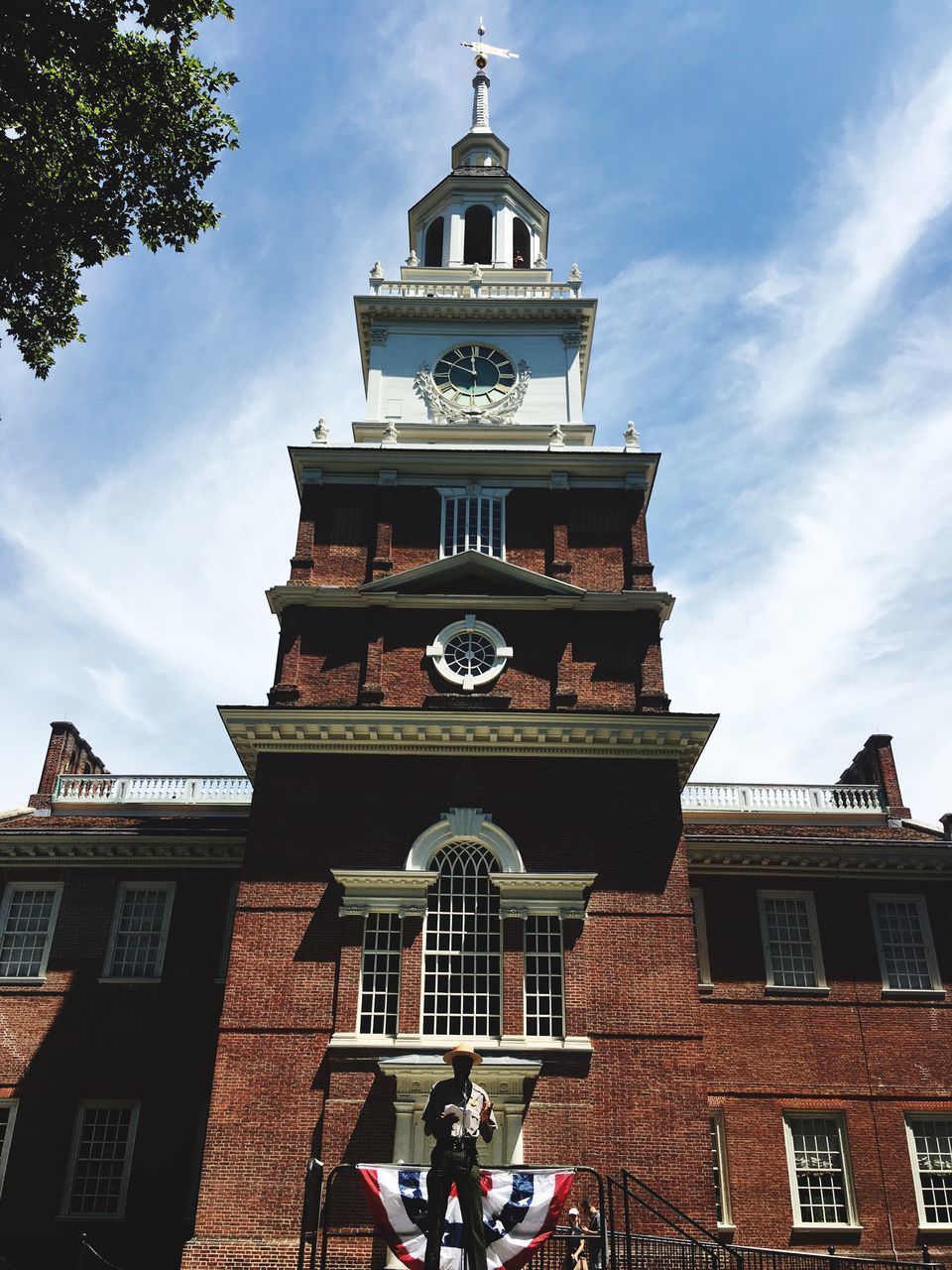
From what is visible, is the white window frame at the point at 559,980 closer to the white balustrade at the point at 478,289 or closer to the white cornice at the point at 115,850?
the white cornice at the point at 115,850

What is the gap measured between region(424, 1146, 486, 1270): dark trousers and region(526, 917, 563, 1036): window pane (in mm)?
9529

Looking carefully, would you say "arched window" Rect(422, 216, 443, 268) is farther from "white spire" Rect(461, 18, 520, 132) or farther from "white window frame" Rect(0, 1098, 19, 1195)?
"white window frame" Rect(0, 1098, 19, 1195)

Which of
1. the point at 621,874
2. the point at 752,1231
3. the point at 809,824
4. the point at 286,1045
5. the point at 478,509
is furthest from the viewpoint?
the point at 809,824

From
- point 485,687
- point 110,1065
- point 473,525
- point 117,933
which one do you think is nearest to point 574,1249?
point 485,687

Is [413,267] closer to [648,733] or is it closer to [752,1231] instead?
[648,733]

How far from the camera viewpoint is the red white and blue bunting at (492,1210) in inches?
433

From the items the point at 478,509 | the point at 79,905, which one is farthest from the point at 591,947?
the point at 79,905

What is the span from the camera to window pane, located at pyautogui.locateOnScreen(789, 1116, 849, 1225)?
21.7 meters

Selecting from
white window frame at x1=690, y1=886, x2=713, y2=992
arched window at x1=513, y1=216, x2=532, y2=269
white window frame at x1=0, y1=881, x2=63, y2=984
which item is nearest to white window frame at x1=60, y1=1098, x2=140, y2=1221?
white window frame at x1=0, y1=881, x2=63, y2=984

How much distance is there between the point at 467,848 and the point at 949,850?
11634mm

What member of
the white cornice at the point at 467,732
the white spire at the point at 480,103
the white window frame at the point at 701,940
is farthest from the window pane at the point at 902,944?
the white spire at the point at 480,103

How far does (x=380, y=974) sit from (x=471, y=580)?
25.9 feet

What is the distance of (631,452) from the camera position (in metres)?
24.0

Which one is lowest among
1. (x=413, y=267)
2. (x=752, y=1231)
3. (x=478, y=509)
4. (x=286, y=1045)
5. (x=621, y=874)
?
(x=752, y=1231)
